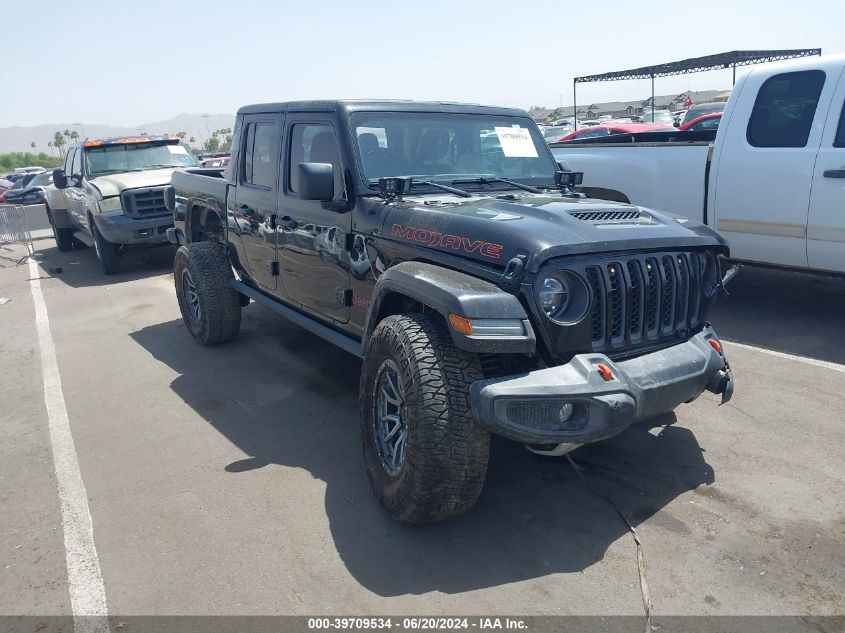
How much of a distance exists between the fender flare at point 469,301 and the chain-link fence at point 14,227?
490 inches

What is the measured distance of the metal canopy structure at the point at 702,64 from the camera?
2680cm

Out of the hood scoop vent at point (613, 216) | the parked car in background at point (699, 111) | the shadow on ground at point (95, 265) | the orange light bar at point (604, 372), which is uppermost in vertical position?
the parked car in background at point (699, 111)

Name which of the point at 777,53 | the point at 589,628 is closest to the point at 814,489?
the point at 589,628

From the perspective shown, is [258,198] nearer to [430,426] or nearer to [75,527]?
[75,527]

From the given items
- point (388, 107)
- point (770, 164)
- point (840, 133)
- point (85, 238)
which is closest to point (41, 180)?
point (85, 238)

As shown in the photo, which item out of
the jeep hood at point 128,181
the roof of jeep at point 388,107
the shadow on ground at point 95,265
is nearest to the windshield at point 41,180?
the shadow on ground at point 95,265

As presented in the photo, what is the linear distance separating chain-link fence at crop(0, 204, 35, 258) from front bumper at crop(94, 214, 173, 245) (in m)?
4.23

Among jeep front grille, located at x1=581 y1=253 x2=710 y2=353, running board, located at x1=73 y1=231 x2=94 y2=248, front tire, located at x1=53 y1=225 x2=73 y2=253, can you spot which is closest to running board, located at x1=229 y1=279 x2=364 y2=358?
jeep front grille, located at x1=581 y1=253 x2=710 y2=353

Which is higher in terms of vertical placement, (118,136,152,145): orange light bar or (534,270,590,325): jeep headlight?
(118,136,152,145): orange light bar

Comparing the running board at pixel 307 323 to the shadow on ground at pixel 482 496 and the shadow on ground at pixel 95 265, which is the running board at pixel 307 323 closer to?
the shadow on ground at pixel 482 496

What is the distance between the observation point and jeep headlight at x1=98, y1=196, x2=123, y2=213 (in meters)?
10.4

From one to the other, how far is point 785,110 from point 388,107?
3562mm

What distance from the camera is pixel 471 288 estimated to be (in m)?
3.21

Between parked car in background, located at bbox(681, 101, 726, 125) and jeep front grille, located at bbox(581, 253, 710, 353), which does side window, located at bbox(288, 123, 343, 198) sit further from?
parked car in background, located at bbox(681, 101, 726, 125)
